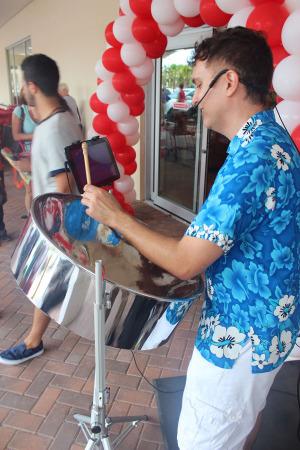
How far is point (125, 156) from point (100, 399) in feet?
6.99

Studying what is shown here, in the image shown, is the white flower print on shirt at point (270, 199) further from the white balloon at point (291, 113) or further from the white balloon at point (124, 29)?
the white balloon at point (124, 29)

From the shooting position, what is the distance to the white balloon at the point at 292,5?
1.34m

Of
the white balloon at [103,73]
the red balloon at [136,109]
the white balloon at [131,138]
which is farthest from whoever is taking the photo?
the white balloon at [131,138]

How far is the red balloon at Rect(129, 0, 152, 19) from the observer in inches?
80.1

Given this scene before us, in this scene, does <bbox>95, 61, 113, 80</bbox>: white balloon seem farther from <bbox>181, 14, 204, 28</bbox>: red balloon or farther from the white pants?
the white pants

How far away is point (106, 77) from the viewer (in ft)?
8.36

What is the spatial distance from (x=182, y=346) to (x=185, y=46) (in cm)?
239

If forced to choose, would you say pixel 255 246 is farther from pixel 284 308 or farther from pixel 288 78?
pixel 288 78

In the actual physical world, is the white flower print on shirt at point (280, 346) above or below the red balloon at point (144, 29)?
below

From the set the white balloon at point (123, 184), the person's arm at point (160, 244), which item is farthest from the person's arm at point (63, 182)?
the white balloon at point (123, 184)

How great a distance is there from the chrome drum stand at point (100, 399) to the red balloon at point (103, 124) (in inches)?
75.9

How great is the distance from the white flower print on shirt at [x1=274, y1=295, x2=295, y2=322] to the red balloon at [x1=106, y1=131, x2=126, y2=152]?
7.24 ft

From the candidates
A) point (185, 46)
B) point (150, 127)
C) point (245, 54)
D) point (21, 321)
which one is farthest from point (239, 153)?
point (150, 127)

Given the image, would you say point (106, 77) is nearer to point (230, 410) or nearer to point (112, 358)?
point (112, 358)
